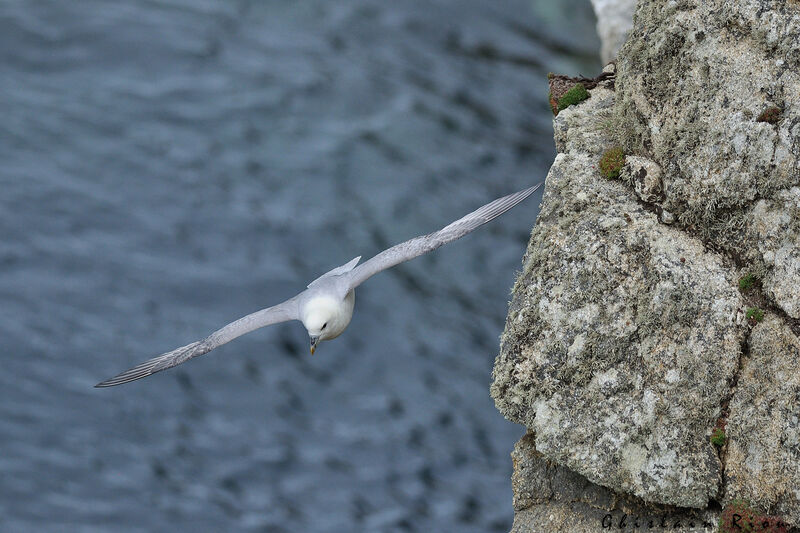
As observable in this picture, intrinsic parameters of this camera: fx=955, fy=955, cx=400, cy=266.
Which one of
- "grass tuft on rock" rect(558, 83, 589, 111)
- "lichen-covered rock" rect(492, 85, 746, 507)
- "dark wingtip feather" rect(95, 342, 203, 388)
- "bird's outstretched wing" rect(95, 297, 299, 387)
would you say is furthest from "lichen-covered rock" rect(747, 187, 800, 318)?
"dark wingtip feather" rect(95, 342, 203, 388)

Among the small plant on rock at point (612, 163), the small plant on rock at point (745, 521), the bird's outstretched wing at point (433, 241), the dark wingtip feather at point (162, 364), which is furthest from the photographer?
the dark wingtip feather at point (162, 364)

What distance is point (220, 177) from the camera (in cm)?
2609

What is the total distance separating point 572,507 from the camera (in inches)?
438

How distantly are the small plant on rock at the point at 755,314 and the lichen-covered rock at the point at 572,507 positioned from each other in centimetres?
209

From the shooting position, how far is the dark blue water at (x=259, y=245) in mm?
20125

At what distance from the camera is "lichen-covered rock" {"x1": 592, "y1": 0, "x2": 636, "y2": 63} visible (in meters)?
24.0

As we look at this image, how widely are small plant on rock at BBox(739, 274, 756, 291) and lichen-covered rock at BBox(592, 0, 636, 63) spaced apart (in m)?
14.6

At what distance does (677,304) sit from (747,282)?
745 millimetres

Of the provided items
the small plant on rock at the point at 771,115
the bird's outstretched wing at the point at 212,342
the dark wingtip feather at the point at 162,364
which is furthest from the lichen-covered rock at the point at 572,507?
the dark wingtip feather at the point at 162,364

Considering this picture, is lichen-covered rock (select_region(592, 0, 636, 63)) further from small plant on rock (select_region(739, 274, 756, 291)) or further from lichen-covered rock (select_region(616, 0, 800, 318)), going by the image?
small plant on rock (select_region(739, 274, 756, 291))

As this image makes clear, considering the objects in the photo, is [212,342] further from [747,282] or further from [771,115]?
[771,115]

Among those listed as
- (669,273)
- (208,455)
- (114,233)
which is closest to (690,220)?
(669,273)

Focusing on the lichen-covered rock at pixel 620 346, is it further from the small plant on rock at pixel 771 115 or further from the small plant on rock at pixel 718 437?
the small plant on rock at pixel 771 115

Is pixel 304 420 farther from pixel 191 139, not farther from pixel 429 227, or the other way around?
pixel 191 139
